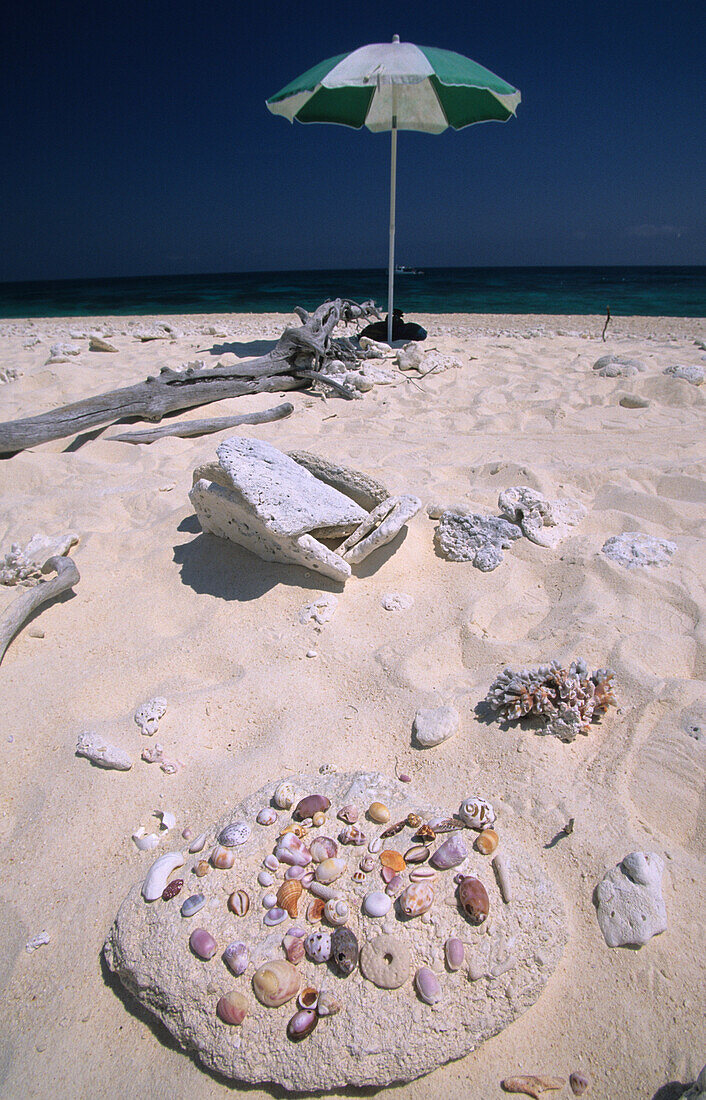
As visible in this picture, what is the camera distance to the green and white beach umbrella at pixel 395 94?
16.9ft

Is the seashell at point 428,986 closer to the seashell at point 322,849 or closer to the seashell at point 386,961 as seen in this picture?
the seashell at point 386,961

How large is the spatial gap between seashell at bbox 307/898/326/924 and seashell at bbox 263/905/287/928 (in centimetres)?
6

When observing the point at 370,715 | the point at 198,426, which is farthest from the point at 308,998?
the point at 198,426

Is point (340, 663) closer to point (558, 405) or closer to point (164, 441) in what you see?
point (164, 441)

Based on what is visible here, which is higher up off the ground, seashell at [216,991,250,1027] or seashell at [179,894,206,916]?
seashell at [179,894,206,916]

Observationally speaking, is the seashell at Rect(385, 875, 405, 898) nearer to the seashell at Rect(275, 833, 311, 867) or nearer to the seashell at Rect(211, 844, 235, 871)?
the seashell at Rect(275, 833, 311, 867)

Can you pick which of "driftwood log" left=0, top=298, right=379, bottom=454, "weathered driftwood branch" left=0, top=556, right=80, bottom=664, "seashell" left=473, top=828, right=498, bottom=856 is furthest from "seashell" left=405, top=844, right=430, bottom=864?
"driftwood log" left=0, top=298, right=379, bottom=454

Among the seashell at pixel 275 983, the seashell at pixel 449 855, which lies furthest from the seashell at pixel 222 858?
the seashell at pixel 449 855

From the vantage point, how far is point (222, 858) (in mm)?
1341

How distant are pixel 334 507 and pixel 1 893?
169 cm

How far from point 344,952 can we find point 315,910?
0.11 meters

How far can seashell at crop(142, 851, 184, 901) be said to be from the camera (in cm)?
130

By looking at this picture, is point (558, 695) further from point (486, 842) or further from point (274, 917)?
point (274, 917)

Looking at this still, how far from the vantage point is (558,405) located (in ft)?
15.0
